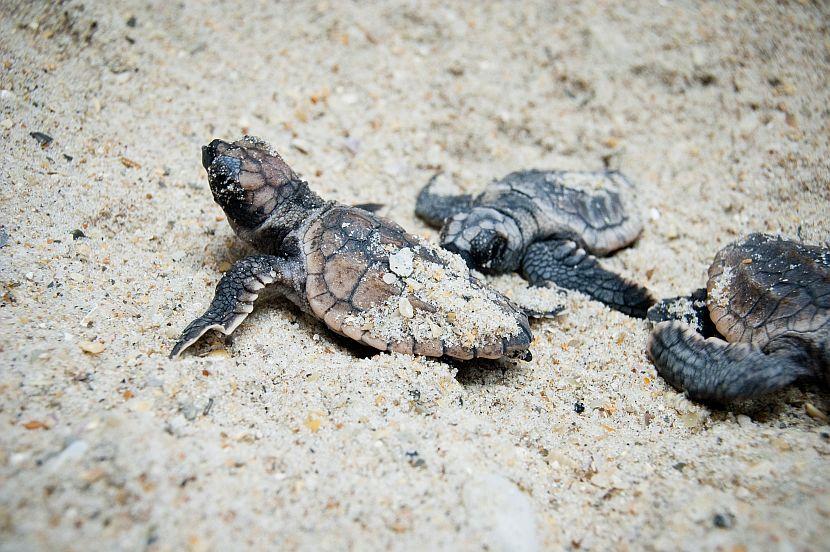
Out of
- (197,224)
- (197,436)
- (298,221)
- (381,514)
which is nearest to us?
(381,514)

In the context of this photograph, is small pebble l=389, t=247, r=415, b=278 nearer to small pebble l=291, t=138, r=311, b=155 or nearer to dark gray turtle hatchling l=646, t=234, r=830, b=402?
dark gray turtle hatchling l=646, t=234, r=830, b=402

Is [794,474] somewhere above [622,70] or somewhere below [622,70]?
below

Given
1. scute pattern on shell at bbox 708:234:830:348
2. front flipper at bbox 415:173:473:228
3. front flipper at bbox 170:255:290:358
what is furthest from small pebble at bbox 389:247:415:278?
scute pattern on shell at bbox 708:234:830:348

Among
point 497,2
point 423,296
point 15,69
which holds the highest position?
point 497,2

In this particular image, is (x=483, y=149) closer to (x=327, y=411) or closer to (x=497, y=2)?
(x=497, y=2)

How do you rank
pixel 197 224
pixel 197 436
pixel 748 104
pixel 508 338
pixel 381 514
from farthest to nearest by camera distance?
pixel 748 104 < pixel 197 224 < pixel 508 338 < pixel 197 436 < pixel 381 514

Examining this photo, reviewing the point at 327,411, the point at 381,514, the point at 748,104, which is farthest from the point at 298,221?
the point at 748,104

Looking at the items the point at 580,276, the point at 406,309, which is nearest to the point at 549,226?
the point at 580,276
